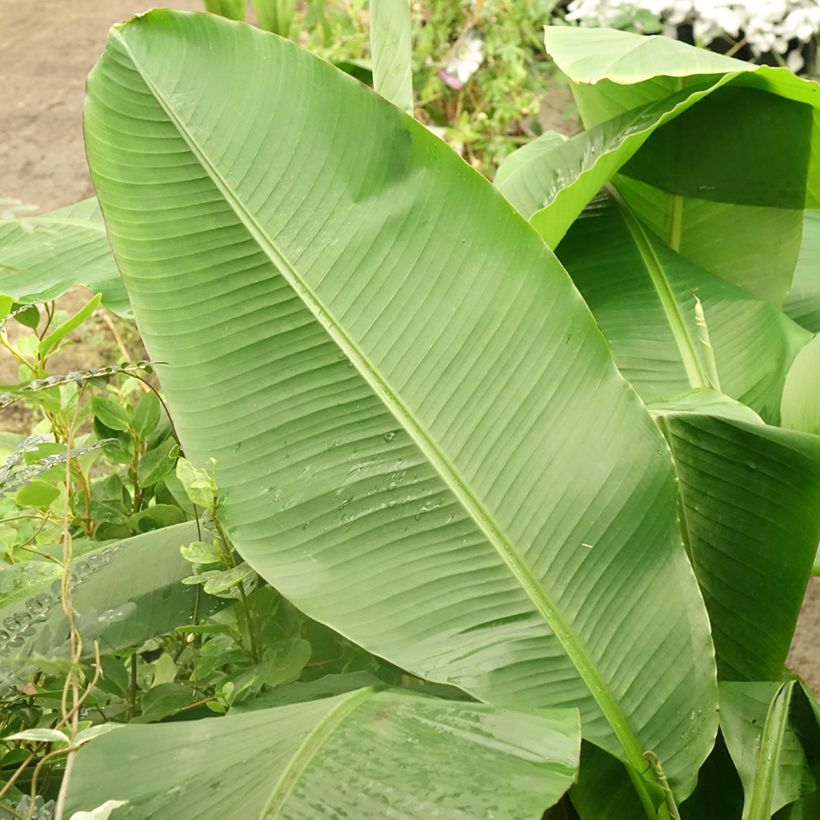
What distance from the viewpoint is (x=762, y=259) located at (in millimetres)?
999

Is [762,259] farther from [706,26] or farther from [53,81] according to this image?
[53,81]

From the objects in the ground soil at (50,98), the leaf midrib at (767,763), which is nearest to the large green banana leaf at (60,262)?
the leaf midrib at (767,763)

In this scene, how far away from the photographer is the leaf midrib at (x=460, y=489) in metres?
0.63

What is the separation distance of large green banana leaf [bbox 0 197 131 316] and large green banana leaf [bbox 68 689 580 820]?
0.39m

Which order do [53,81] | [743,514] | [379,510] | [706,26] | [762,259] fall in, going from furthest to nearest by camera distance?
[53,81] < [706,26] < [762,259] < [743,514] < [379,510]

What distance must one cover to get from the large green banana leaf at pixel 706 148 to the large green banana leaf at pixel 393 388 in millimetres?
166

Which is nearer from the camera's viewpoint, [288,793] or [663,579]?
[288,793]

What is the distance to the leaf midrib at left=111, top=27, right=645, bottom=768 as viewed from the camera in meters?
0.63

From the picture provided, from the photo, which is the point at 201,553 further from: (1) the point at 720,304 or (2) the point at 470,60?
(2) the point at 470,60

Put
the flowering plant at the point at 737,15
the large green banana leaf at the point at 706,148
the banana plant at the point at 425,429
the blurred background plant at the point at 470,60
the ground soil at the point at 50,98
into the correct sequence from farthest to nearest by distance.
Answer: the ground soil at the point at 50,98
the blurred background plant at the point at 470,60
the flowering plant at the point at 737,15
the large green banana leaf at the point at 706,148
the banana plant at the point at 425,429

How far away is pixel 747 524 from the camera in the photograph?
729 mm

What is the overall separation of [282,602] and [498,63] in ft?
7.65

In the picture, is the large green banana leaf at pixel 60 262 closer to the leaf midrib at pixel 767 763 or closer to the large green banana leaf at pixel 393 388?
the large green banana leaf at pixel 393 388

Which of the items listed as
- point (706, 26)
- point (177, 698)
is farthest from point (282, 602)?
point (706, 26)
